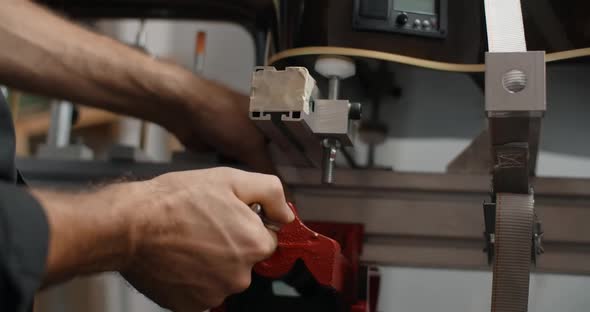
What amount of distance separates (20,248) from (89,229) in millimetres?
72

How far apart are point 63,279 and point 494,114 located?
1.29 ft

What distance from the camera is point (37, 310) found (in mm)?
899

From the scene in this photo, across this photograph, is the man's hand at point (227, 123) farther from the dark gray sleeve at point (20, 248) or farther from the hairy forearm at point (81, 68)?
the dark gray sleeve at point (20, 248)

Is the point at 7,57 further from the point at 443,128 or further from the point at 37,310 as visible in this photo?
the point at 443,128

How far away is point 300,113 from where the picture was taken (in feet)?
2.20

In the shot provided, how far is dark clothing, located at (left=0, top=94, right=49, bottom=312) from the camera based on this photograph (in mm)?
479

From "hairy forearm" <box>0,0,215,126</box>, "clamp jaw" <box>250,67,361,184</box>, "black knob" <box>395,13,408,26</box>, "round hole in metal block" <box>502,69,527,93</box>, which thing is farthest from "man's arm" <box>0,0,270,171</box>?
"round hole in metal block" <box>502,69,527,93</box>

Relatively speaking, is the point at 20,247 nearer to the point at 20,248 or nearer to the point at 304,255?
the point at 20,248

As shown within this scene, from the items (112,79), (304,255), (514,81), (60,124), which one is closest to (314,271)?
(304,255)

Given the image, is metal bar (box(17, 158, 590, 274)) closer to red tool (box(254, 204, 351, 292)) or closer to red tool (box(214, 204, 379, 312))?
red tool (box(214, 204, 379, 312))

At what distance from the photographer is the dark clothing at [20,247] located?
479 mm

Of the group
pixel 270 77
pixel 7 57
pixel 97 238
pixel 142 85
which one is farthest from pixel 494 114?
pixel 7 57

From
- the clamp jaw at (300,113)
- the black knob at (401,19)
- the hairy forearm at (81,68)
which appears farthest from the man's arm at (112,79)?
the black knob at (401,19)

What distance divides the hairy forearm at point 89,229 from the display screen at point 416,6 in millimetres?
371
